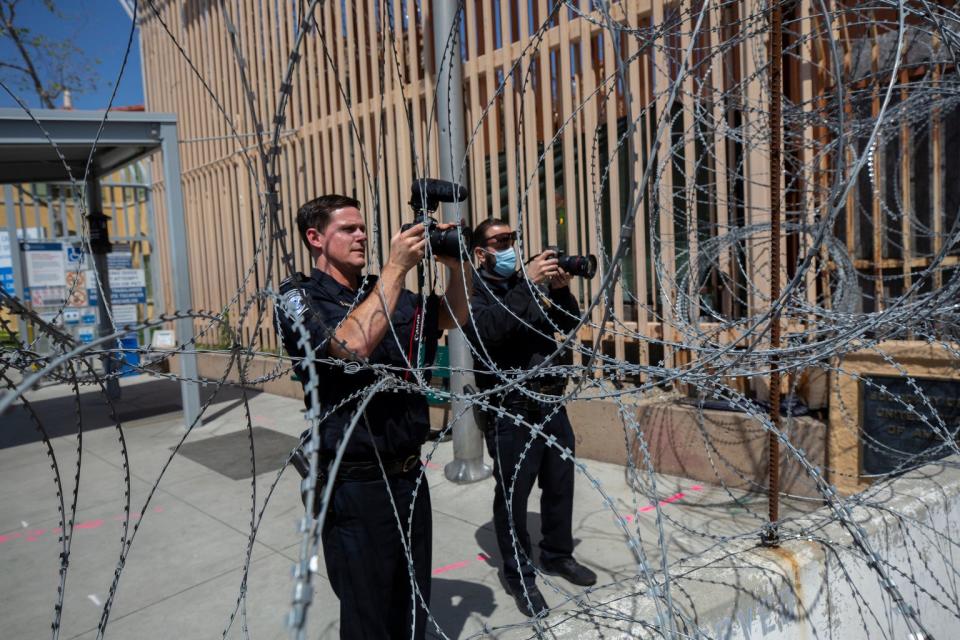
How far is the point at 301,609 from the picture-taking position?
0.87m

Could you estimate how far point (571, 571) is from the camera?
10.4 ft

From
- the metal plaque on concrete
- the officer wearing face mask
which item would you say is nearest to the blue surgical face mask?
Answer: the officer wearing face mask

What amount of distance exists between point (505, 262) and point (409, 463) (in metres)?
1.28

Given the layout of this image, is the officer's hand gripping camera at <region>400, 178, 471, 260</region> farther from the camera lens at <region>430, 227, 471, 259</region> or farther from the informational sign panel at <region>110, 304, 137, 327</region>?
the informational sign panel at <region>110, 304, 137, 327</region>

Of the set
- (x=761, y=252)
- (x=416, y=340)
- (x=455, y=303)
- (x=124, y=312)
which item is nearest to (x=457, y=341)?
(x=761, y=252)

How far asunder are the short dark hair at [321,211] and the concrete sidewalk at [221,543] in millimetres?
1287

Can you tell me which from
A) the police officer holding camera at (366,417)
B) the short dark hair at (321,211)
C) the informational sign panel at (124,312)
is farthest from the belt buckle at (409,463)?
the informational sign panel at (124,312)

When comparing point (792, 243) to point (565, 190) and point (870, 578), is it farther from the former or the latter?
point (870, 578)

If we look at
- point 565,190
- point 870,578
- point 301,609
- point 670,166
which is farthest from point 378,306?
point 670,166

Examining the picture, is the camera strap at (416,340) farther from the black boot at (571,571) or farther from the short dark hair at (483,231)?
the black boot at (571,571)

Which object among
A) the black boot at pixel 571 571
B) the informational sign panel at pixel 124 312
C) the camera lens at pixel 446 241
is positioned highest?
the camera lens at pixel 446 241

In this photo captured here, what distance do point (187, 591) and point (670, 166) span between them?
428 cm

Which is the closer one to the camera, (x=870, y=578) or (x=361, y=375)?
(x=361, y=375)

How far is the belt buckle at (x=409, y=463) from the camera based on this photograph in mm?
2154
